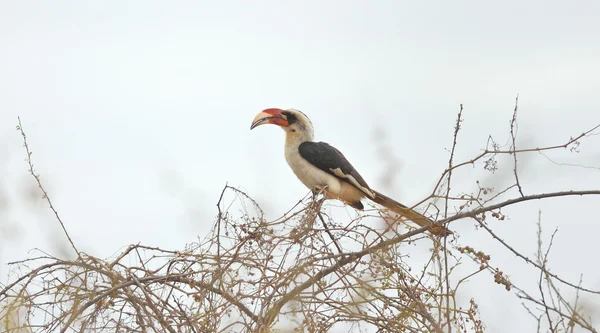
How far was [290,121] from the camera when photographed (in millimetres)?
5348

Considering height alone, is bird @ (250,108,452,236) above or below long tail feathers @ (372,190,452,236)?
above

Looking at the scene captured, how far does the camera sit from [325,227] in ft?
11.6

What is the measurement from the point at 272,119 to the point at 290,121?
0.10 m

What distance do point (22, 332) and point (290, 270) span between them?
0.88 metres

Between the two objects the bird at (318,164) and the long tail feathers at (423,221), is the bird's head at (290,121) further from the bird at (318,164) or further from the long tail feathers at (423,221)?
the long tail feathers at (423,221)

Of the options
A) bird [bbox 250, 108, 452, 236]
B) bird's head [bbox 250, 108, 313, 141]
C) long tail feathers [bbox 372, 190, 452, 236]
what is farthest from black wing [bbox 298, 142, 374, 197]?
long tail feathers [bbox 372, 190, 452, 236]

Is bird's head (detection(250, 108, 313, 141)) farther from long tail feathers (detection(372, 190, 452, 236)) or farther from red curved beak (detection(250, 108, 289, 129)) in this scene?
long tail feathers (detection(372, 190, 452, 236))

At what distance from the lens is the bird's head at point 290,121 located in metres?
5.30

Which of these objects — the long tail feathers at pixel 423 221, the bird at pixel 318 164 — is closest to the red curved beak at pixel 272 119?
the bird at pixel 318 164

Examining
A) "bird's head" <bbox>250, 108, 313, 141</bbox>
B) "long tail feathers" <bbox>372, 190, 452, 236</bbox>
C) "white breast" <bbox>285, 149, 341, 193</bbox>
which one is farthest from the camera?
"bird's head" <bbox>250, 108, 313, 141</bbox>

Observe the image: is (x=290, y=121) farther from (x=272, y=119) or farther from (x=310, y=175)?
(x=310, y=175)

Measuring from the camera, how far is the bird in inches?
198

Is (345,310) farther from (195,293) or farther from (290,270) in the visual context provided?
(195,293)

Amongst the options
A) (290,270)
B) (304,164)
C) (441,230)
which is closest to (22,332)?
(290,270)
